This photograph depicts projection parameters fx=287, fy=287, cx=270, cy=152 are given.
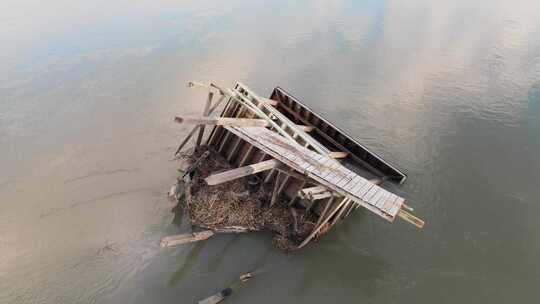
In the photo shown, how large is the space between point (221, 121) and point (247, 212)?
11.9 feet

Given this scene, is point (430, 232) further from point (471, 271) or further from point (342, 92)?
point (342, 92)

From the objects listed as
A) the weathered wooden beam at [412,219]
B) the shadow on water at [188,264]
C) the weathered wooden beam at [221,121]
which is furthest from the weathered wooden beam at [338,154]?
the shadow on water at [188,264]

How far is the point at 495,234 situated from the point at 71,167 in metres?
19.1

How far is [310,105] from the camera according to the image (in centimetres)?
1870

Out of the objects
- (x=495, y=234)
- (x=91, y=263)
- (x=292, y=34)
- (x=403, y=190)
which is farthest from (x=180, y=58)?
(x=495, y=234)


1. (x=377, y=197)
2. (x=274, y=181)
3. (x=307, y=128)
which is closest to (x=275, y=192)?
(x=274, y=181)

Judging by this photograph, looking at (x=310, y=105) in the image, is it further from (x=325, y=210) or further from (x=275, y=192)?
(x=325, y=210)

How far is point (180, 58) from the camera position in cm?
2494

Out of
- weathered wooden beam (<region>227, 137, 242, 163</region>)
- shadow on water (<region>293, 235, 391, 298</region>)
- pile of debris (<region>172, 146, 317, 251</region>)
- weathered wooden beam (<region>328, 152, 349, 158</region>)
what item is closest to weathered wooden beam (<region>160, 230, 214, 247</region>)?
pile of debris (<region>172, 146, 317, 251</region>)

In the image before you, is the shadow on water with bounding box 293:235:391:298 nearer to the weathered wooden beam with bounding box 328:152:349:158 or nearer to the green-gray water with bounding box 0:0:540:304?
the green-gray water with bounding box 0:0:540:304

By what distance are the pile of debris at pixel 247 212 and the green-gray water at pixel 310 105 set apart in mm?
564

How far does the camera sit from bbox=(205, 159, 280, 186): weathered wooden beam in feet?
27.3

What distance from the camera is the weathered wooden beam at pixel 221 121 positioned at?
8981 millimetres

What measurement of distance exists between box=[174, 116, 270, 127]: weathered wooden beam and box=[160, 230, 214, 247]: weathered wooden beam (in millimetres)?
4185
